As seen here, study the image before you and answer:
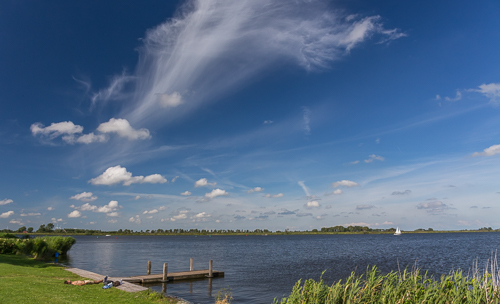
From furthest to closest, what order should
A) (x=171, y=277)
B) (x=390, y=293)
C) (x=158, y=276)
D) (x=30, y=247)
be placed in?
(x=30, y=247) < (x=171, y=277) < (x=158, y=276) < (x=390, y=293)

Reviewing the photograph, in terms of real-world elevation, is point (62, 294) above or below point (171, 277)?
above

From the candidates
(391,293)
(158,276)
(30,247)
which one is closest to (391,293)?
(391,293)

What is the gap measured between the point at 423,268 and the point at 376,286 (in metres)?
37.9

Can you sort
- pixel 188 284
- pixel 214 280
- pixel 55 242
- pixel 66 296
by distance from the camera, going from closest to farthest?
pixel 66 296 → pixel 188 284 → pixel 214 280 → pixel 55 242

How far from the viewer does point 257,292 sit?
27438 mm

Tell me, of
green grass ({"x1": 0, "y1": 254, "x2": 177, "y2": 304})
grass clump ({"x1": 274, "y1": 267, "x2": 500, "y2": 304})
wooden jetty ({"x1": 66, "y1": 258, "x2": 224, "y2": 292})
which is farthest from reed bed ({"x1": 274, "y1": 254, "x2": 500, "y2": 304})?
wooden jetty ({"x1": 66, "y1": 258, "x2": 224, "y2": 292})

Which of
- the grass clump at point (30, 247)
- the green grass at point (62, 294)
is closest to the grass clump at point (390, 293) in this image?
the green grass at point (62, 294)

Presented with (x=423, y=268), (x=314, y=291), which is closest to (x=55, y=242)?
(x=314, y=291)

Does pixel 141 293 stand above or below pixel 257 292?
above

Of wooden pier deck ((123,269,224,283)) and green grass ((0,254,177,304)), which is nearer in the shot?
green grass ((0,254,177,304))

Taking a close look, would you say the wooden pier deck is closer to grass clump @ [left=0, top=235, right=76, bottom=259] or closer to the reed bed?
grass clump @ [left=0, top=235, right=76, bottom=259]

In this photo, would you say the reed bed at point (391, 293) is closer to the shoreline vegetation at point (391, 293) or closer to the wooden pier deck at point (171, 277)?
the shoreline vegetation at point (391, 293)

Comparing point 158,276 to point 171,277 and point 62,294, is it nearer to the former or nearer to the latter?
point 171,277

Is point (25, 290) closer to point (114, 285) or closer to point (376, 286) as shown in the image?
point (114, 285)
